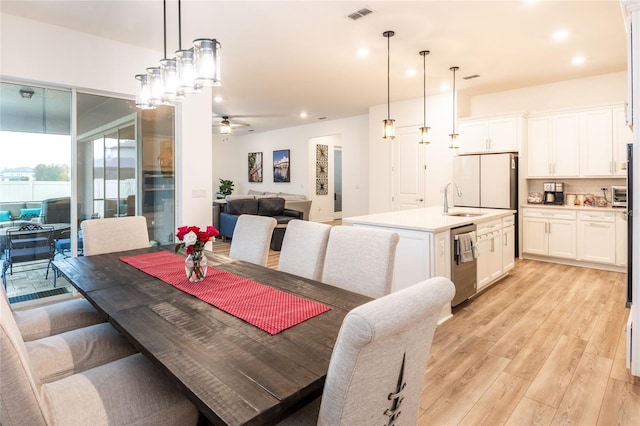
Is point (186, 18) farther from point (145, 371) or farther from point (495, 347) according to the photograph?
point (495, 347)

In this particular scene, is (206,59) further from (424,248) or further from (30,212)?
(30,212)

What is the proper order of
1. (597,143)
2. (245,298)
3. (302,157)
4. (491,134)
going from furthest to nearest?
(302,157), (491,134), (597,143), (245,298)

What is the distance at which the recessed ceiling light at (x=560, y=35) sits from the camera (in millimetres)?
3785

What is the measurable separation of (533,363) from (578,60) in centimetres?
415

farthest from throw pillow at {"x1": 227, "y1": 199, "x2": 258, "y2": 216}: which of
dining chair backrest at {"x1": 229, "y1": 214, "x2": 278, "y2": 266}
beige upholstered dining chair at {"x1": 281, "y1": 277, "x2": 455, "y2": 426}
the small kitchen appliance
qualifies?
beige upholstered dining chair at {"x1": 281, "y1": 277, "x2": 455, "y2": 426}

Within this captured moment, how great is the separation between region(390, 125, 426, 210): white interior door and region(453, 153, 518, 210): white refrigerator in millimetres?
732

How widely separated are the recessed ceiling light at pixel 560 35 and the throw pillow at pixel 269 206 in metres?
5.34

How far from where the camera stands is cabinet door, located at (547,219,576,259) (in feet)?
17.1

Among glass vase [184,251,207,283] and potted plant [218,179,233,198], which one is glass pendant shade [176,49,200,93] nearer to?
glass vase [184,251,207,283]

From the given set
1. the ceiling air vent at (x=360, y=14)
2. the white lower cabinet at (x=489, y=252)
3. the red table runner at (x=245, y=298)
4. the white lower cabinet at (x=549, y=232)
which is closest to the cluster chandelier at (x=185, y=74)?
the red table runner at (x=245, y=298)

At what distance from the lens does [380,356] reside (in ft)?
2.98

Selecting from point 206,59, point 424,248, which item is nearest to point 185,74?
point 206,59

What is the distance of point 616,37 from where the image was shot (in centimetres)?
393

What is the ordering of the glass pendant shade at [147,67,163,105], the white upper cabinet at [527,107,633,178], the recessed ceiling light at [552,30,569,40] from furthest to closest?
the white upper cabinet at [527,107,633,178]
the recessed ceiling light at [552,30,569,40]
the glass pendant shade at [147,67,163,105]
